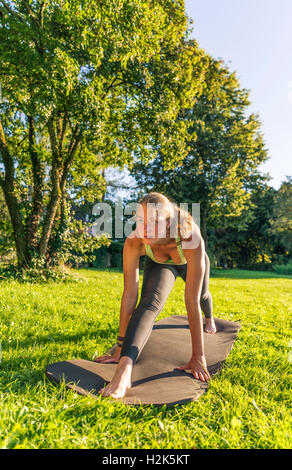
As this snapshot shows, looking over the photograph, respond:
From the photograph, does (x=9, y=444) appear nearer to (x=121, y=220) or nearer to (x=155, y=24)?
(x=155, y=24)

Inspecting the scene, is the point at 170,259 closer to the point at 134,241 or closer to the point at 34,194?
the point at 134,241

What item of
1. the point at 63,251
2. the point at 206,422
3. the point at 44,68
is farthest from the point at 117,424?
the point at 63,251

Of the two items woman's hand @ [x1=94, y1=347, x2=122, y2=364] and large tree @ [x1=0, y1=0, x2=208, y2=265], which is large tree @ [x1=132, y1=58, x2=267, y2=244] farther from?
woman's hand @ [x1=94, y1=347, x2=122, y2=364]

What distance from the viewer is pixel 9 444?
1320mm

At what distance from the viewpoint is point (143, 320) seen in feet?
7.36

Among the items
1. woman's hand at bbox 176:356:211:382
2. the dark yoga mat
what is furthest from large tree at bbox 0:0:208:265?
woman's hand at bbox 176:356:211:382

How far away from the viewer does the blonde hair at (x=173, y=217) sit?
2.42 m

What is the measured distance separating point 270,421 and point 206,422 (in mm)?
412

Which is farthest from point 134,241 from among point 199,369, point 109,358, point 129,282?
point 199,369

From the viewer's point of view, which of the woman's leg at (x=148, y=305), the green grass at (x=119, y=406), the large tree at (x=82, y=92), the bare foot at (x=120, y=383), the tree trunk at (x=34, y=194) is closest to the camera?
the green grass at (x=119, y=406)

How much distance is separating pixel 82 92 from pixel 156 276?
477 centimetres

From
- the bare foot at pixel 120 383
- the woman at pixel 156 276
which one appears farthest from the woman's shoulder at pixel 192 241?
the bare foot at pixel 120 383

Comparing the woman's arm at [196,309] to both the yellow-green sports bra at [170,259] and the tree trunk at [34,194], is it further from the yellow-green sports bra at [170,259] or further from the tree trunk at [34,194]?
the tree trunk at [34,194]

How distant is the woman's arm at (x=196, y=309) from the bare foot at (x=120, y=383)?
2.00 ft
